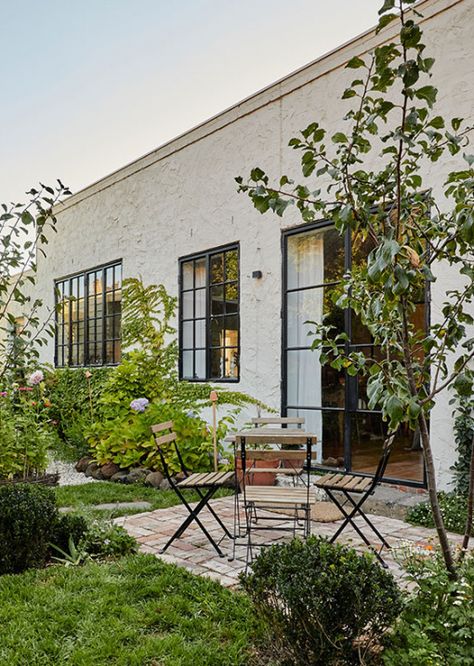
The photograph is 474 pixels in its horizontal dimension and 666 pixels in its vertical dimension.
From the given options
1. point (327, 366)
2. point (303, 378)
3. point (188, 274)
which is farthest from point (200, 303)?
point (327, 366)

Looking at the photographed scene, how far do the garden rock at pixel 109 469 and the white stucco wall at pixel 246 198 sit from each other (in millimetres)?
1981

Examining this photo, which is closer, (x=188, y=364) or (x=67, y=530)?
(x=67, y=530)

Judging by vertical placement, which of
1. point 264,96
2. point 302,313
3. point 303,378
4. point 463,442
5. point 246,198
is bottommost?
point 463,442

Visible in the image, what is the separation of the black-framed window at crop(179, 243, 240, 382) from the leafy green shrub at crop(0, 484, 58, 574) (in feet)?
12.8

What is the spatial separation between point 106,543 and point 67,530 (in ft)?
0.99

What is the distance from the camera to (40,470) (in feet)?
21.1

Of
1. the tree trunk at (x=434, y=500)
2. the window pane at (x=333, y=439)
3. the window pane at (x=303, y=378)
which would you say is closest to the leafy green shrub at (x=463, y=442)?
the window pane at (x=333, y=439)

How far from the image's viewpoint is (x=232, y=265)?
7.41 meters

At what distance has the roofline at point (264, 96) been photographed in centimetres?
539

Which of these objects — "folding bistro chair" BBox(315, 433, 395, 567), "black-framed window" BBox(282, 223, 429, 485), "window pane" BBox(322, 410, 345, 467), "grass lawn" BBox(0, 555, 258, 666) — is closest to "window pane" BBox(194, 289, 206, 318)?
"black-framed window" BBox(282, 223, 429, 485)

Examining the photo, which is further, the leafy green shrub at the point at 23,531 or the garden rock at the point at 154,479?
the garden rock at the point at 154,479

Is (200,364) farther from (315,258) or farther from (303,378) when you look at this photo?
(315,258)

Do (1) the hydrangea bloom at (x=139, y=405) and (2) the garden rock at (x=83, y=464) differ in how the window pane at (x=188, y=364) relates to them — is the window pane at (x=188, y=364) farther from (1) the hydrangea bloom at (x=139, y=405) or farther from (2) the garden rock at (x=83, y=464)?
(2) the garden rock at (x=83, y=464)

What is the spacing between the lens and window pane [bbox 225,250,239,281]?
287 inches
